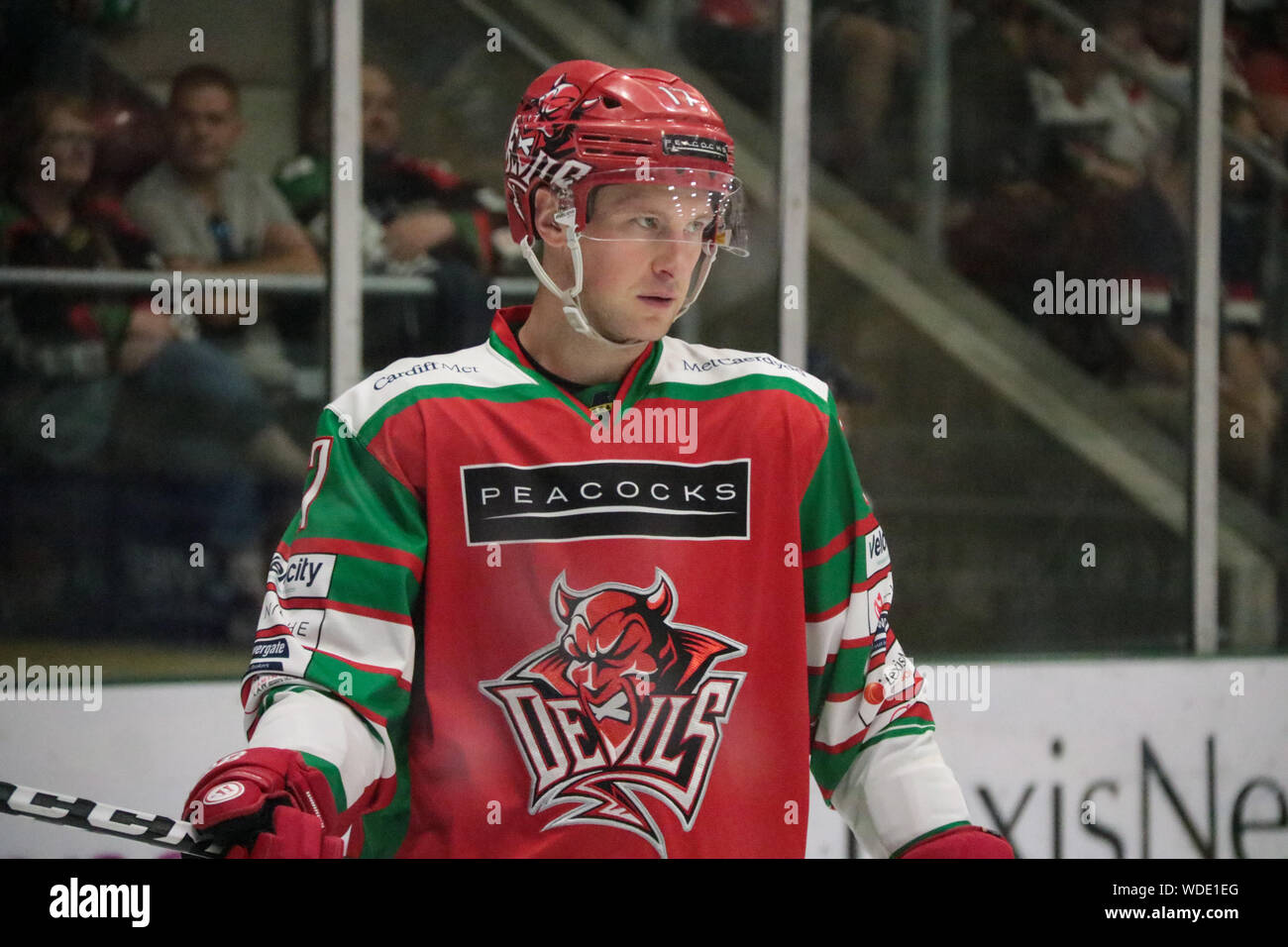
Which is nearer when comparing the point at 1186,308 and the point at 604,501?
the point at 604,501

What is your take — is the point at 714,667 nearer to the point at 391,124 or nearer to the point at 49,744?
the point at 49,744

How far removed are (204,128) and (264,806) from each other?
207 centimetres

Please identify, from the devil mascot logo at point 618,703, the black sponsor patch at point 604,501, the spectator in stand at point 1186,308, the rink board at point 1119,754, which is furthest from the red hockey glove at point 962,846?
the spectator in stand at point 1186,308

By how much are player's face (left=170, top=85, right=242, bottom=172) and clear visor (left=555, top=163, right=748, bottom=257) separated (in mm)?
1655

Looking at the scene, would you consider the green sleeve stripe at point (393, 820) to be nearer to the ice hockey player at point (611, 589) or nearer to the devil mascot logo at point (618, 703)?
the ice hockey player at point (611, 589)

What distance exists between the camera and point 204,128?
3.01 meters

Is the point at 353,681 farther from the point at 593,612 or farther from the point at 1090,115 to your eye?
the point at 1090,115

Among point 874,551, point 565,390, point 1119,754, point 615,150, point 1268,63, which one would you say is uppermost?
point 1268,63

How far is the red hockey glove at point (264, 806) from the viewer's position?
1245 mm

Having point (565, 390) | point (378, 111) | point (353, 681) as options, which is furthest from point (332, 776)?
point (378, 111)

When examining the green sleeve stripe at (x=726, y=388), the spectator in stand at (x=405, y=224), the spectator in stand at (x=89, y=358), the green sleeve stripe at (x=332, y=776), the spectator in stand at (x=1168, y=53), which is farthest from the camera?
the spectator in stand at (x=1168, y=53)

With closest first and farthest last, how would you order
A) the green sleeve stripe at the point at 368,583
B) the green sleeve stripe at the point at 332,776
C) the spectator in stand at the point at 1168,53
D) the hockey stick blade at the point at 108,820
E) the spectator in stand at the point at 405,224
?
the hockey stick blade at the point at 108,820, the green sleeve stripe at the point at 332,776, the green sleeve stripe at the point at 368,583, the spectator in stand at the point at 405,224, the spectator in stand at the point at 1168,53

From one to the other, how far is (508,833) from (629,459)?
0.39 metres

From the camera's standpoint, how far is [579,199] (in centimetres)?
156
